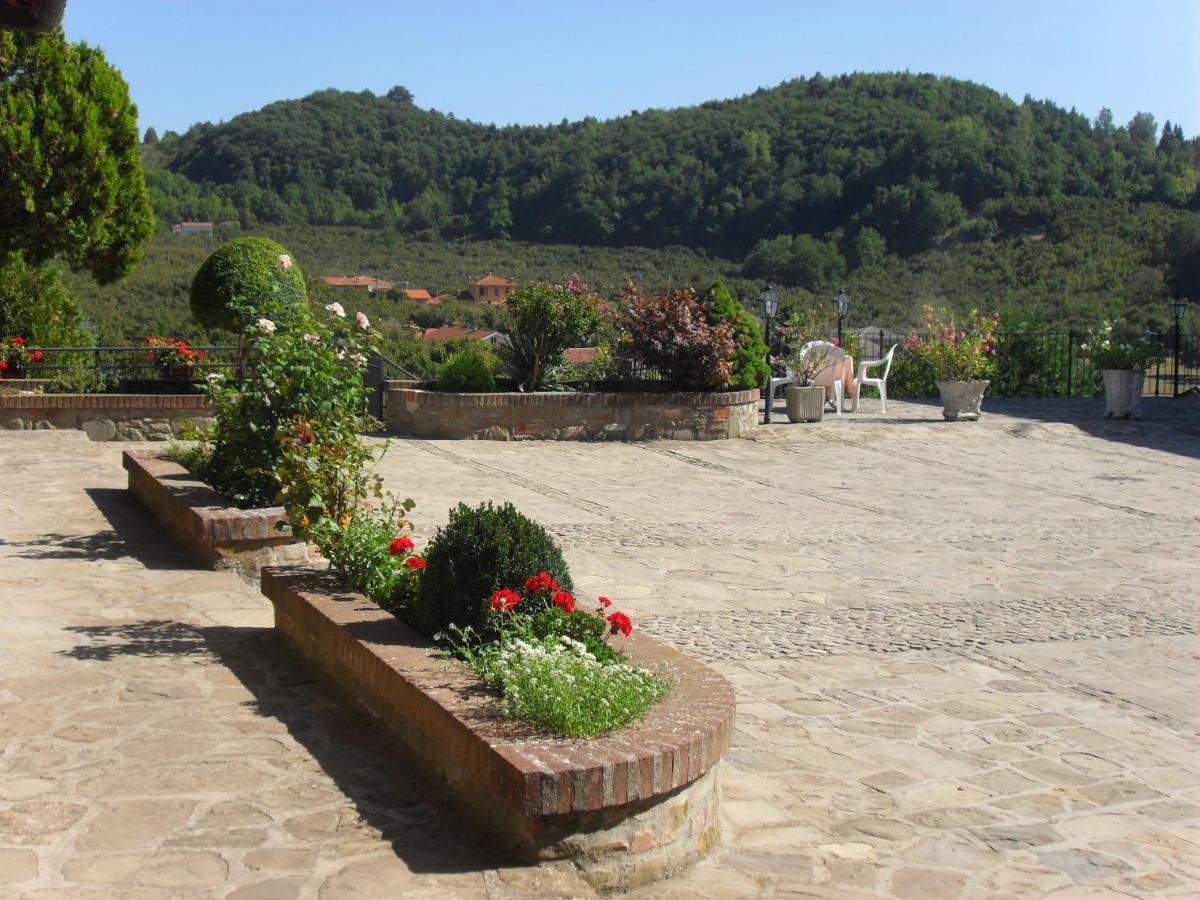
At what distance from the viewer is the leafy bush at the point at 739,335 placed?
14.0m

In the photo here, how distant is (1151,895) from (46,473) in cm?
918

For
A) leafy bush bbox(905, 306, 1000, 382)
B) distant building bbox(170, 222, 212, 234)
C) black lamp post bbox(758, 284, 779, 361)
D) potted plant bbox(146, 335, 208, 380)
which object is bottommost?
potted plant bbox(146, 335, 208, 380)

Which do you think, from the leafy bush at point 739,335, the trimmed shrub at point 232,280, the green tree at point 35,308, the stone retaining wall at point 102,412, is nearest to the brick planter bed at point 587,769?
the stone retaining wall at point 102,412

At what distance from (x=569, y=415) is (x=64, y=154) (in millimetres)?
7267

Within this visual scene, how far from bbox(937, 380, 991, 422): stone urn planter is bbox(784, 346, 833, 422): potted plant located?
156cm

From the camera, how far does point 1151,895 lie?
10.6 ft

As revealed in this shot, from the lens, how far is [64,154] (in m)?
15.0

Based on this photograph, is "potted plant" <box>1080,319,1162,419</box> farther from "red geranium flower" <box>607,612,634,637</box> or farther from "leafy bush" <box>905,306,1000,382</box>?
"red geranium flower" <box>607,612,634,637</box>

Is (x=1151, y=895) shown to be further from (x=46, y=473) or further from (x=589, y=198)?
(x=589, y=198)

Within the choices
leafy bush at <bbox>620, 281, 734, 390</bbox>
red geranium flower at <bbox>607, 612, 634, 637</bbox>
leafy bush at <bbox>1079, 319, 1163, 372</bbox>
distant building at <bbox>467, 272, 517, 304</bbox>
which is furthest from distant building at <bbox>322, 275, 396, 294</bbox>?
red geranium flower at <bbox>607, 612, 634, 637</bbox>

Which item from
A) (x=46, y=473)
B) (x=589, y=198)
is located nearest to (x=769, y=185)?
(x=589, y=198)

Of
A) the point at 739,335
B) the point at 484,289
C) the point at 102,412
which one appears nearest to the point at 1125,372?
the point at 739,335

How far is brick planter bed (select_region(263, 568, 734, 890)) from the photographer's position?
3070 millimetres

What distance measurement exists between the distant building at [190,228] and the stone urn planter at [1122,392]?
125ft
